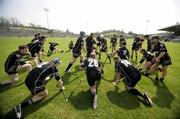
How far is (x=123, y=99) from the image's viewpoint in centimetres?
554

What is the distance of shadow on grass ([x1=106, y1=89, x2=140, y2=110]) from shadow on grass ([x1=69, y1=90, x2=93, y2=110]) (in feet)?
2.58

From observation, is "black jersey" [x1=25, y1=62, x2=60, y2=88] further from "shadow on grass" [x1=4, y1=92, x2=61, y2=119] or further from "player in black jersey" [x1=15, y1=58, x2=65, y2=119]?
"shadow on grass" [x1=4, y1=92, x2=61, y2=119]

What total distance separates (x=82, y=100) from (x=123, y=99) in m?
1.51

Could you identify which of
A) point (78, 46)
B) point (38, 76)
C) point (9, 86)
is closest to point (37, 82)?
point (38, 76)

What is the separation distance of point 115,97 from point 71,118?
2.01 meters

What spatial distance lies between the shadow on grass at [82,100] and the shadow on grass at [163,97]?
95.2 inches

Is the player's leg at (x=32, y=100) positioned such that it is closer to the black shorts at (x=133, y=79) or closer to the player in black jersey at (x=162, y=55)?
the black shorts at (x=133, y=79)

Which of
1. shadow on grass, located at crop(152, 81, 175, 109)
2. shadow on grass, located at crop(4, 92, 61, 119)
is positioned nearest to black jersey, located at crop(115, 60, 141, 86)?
shadow on grass, located at crop(152, 81, 175, 109)

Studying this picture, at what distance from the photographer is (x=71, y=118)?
4.34 meters

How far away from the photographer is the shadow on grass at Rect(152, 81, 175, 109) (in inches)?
209

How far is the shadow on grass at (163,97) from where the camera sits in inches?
209

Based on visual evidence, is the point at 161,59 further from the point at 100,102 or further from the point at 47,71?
the point at 47,71

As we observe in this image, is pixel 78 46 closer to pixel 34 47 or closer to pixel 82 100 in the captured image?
pixel 34 47

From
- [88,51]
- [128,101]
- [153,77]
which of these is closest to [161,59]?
[153,77]
